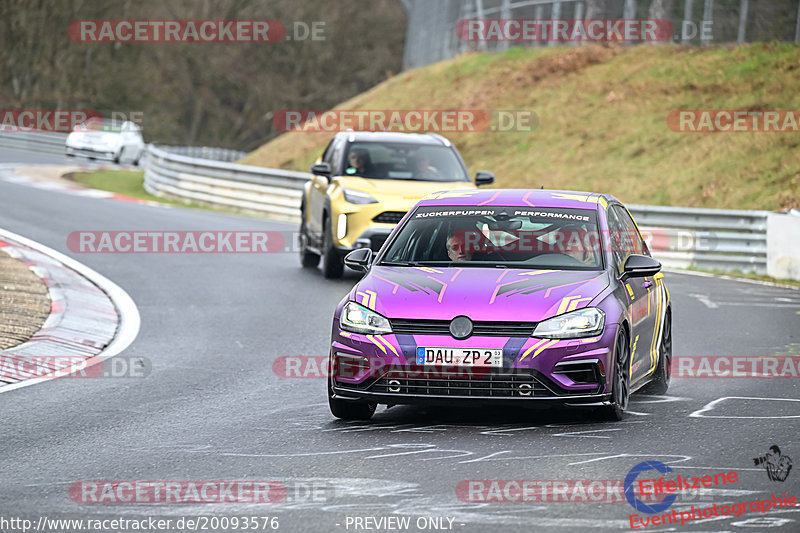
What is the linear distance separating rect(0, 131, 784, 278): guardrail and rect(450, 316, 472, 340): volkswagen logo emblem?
12912 millimetres

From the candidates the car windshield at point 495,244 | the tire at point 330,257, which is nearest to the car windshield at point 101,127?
the tire at point 330,257

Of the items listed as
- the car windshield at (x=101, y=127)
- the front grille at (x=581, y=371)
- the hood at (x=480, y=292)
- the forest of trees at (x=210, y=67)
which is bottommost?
the front grille at (x=581, y=371)

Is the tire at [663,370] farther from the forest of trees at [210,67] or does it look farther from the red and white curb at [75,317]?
the forest of trees at [210,67]

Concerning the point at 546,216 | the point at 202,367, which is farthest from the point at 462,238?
the point at 202,367

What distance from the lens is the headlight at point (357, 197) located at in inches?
649

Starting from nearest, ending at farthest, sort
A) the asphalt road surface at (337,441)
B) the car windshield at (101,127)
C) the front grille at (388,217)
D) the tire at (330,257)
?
the asphalt road surface at (337,441), the front grille at (388,217), the tire at (330,257), the car windshield at (101,127)

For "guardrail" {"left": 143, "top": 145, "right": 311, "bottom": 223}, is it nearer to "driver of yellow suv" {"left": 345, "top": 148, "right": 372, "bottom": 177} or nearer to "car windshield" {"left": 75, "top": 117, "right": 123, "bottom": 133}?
"driver of yellow suv" {"left": 345, "top": 148, "right": 372, "bottom": 177}

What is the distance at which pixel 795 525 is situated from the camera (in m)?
5.89

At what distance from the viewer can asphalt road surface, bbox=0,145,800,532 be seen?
244 inches

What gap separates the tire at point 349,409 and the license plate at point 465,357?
0.75m

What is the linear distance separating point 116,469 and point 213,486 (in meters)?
0.73

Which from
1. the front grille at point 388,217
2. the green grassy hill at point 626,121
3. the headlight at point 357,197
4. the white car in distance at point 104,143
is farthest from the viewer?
the white car in distance at point 104,143

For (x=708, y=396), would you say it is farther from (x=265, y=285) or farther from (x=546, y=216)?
(x=265, y=285)

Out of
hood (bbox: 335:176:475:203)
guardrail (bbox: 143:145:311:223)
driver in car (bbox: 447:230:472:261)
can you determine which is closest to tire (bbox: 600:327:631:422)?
driver in car (bbox: 447:230:472:261)
